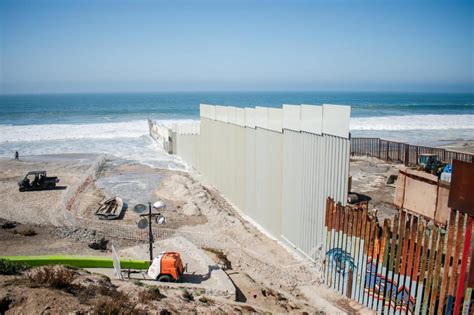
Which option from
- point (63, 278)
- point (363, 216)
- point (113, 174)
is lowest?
point (113, 174)

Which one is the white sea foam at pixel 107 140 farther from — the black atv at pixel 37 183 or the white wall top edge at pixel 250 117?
the white wall top edge at pixel 250 117

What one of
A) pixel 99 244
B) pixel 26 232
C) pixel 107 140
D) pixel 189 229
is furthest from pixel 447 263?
pixel 107 140

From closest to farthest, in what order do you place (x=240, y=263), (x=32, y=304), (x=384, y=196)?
1. (x=32, y=304)
2. (x=240, y=263)
3. (x=384, y=196)

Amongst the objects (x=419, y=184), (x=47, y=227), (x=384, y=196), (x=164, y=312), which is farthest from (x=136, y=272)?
(x=384, y=196)

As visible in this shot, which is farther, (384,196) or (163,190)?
(163,190)

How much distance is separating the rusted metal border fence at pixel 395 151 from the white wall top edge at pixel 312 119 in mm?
15055

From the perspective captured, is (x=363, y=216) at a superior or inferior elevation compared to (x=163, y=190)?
superior

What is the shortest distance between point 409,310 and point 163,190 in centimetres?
1550

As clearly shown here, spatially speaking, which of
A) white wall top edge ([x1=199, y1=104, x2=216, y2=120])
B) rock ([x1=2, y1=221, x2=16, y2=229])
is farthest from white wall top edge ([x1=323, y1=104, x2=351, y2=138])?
rock ([x1=2, y1=221, x2=16, y2=229])

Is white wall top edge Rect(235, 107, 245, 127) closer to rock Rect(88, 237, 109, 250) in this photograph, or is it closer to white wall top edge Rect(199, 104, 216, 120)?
white wall top edge Rect(199, 104, 216, 120)

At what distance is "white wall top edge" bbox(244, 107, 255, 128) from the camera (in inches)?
624

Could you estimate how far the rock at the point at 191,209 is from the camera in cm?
1738

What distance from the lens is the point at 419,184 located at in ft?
35.8

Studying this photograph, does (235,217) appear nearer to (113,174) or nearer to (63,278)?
(63,278)
